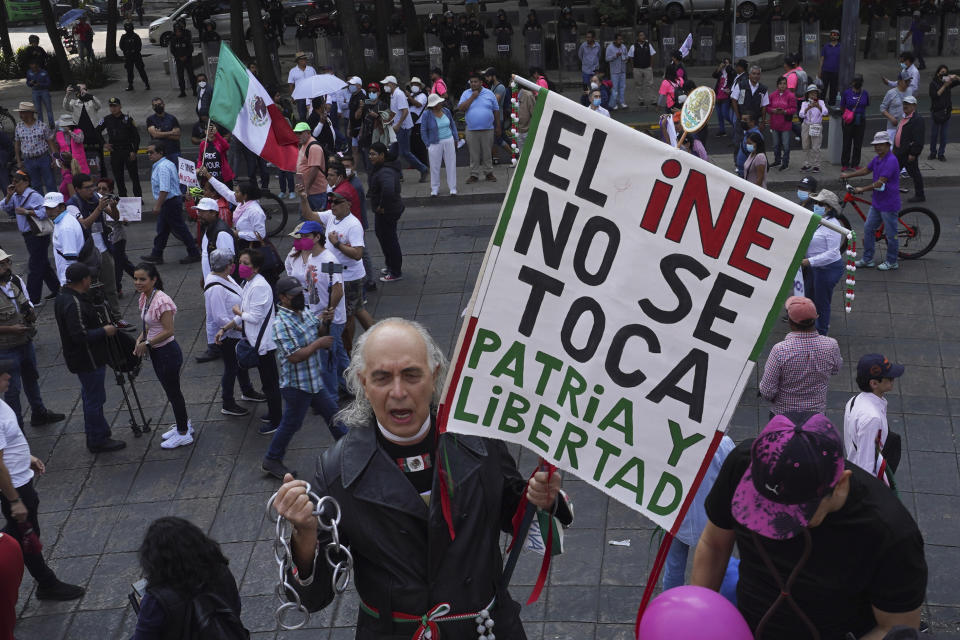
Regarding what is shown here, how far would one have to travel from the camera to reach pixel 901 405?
8.88m

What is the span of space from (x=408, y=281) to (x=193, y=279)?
283 cm

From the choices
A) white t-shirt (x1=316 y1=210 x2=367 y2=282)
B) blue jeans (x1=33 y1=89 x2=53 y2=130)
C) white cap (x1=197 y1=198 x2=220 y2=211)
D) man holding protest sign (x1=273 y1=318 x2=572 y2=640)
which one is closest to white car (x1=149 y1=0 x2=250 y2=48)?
blue jeans (x1=33 y1=89 x2=53 y2=130)

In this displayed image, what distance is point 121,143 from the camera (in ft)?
54.8

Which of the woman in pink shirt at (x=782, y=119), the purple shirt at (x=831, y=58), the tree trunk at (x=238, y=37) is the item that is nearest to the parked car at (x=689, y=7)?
the purple shirt at (x=831, y=58)

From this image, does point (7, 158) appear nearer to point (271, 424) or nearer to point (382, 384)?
point (271, 424)

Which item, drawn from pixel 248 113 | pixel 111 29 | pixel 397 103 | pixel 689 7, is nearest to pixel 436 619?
pixel 248 113

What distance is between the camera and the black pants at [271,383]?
28.7ft

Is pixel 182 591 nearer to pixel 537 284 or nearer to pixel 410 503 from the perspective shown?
pixel 410 503

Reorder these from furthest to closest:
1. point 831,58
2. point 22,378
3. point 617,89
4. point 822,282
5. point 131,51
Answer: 1. point 131,51
2. point 617,89
3. point 831,58
4. point 822,282
5. point 22,378

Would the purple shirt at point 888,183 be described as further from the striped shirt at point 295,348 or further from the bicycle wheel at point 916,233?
the striped shirt at point 295,348

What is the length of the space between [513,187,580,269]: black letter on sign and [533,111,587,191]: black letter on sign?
0.05 m

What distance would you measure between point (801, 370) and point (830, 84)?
15738 mm

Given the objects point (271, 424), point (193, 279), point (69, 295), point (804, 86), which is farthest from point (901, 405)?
point (804, 86)

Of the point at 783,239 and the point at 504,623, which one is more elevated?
the point at 783,239
